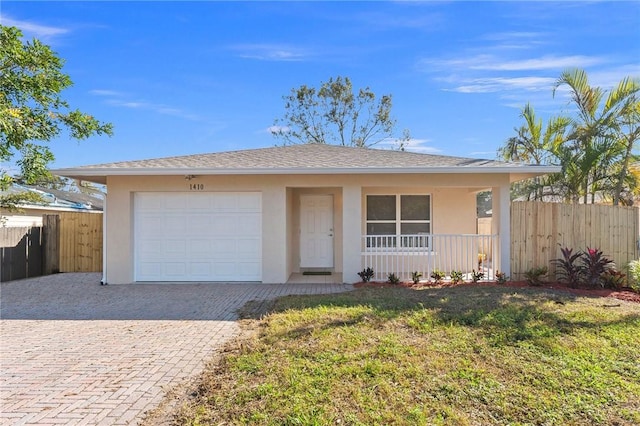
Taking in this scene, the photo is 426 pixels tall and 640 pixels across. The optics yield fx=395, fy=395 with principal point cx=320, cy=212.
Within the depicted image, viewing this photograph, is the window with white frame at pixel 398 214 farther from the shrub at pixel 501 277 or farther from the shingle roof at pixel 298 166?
the shrub at pixel 501 277

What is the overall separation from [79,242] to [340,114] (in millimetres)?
19259

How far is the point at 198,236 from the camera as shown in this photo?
388 inches

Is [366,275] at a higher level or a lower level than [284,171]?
lower

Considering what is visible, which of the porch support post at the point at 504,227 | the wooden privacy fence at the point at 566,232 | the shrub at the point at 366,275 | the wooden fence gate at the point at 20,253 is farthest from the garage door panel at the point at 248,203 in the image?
the wooden fence gate at the point at 20,253

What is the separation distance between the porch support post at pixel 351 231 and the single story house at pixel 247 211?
24 mm

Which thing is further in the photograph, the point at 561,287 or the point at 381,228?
the point at 381,228

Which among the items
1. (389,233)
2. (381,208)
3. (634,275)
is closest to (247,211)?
(381,208)

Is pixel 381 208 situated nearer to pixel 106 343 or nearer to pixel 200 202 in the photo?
pixel 200 202

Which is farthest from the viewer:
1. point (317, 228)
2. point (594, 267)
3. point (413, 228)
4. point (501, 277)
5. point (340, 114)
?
point (340, 114)

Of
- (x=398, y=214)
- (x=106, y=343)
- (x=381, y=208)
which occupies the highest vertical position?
(x=381, y=208)

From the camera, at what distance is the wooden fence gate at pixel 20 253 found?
1064cm

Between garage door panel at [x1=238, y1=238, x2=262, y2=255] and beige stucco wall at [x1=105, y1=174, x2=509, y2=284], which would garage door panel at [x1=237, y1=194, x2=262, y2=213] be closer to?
beige stucco wall at [x1=105, y1=174, x2=509, y2=284]

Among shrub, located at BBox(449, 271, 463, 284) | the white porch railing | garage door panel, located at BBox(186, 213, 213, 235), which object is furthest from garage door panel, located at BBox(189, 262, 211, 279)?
shrub, located at BBox(449, 271, 463, 284)

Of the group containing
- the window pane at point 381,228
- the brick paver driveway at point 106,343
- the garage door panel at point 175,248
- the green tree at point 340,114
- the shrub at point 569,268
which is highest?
the green tree at point 340,114
